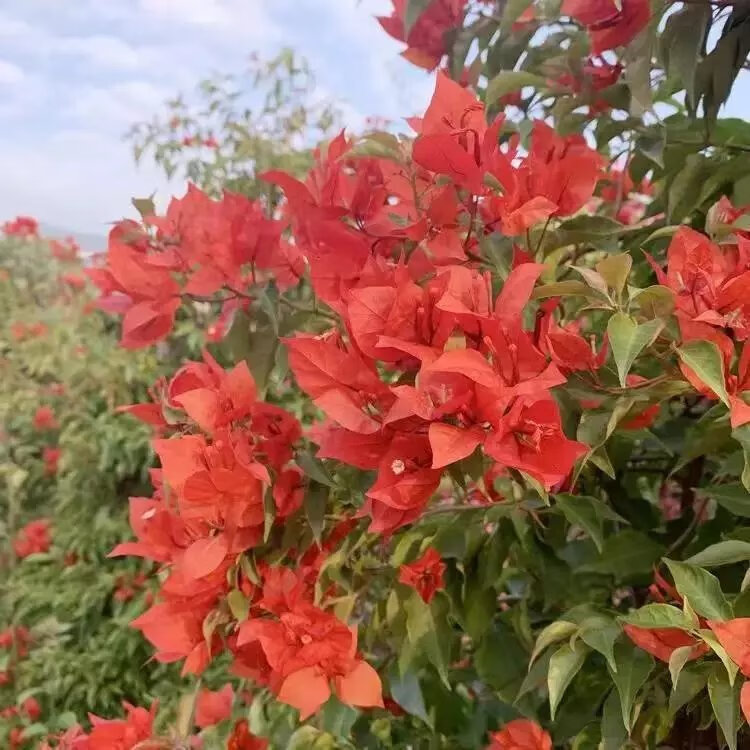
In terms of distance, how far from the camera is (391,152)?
1.40 ft

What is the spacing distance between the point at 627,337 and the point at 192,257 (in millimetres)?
312

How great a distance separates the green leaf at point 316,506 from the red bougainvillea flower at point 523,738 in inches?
7.1

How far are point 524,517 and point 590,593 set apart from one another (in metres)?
0.09

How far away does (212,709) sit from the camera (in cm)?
69

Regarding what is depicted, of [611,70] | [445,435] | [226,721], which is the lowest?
[226,721]

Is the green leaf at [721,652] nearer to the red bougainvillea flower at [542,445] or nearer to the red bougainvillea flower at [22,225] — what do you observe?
the red bougainvillea flower at [542,445]

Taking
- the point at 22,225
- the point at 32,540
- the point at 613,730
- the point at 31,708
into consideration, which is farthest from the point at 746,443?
the point at 22,225

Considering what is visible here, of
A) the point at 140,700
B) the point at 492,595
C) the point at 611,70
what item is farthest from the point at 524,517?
the point at 140,700

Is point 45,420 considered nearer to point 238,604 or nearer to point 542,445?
point 238,604

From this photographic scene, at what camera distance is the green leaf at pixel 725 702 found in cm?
33

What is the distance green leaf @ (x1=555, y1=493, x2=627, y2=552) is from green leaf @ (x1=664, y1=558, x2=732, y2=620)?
0.09m

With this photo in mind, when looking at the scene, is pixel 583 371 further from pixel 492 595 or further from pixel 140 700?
pixel 140 700

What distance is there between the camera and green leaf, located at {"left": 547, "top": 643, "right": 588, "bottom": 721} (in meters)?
0.38

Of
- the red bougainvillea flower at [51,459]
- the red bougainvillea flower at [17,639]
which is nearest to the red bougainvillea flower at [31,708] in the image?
the red bougainvillea flower at [17,639]
